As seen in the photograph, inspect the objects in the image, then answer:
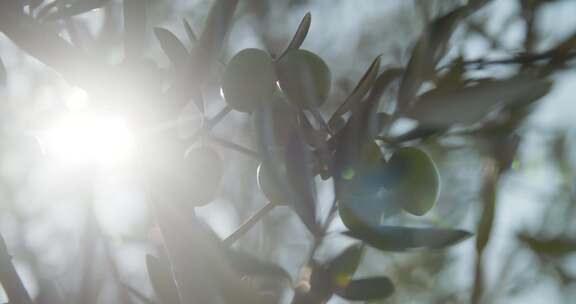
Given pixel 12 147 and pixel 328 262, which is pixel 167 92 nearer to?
pixel 328 262

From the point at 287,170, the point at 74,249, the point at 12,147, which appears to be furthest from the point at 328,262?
the point at 74,249

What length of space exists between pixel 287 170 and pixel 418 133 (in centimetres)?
17

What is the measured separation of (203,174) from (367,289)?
23 cm

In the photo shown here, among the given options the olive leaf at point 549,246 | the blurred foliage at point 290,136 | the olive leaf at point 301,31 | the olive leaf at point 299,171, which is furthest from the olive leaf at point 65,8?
the olive leaf at point 549,246

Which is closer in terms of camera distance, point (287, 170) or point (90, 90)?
point (287, 170)

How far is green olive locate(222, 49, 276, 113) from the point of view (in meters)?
0.74

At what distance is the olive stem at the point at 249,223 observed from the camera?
2.16ft

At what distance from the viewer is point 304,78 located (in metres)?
0.69

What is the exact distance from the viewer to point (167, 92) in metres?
0.70

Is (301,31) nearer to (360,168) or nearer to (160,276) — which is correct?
(360,168)

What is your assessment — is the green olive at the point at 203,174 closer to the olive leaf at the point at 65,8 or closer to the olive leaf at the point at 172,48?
the olive leaf at the point at 172,48

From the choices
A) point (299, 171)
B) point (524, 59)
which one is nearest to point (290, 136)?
point (299, 171)

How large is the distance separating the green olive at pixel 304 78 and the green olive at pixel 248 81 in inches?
0.8

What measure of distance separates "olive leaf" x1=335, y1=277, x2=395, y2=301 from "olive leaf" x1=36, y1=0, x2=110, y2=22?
1.61ft
